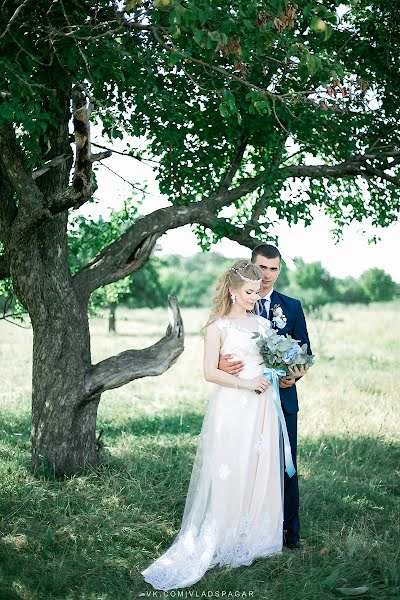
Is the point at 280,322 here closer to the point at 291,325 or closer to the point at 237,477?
the point at 291,325

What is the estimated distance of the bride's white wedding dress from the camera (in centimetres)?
567

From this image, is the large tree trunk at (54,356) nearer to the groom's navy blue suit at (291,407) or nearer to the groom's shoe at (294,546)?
the groom's navy blue suit at (291,407)

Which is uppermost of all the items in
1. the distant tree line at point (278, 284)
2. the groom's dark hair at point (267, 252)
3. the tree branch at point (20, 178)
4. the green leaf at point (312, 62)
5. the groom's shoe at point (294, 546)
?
the distant tree line at point (278, 284)

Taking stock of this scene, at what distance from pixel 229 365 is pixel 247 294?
0.61 m

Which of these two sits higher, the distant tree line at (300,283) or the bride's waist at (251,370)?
the distant tree line at (300,283)

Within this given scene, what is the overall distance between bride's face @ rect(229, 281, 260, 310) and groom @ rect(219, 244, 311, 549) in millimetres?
395

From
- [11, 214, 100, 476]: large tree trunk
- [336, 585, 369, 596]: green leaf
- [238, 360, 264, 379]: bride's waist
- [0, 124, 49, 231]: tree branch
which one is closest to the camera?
[336, 585, 369, 596]: green leaf

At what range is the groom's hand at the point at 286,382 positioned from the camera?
5.89 m

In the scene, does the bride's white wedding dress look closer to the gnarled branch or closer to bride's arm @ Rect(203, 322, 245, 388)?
bride's arm @ Rect(203, 322, 245, 388)

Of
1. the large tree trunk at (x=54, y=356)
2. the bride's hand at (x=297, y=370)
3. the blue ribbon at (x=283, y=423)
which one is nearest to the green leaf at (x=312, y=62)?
the bride's hand at (x=297, y=370)

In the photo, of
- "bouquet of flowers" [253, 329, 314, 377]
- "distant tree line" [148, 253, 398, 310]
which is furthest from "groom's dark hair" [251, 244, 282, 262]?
"distant tree line" [148, 253, 398, 310]

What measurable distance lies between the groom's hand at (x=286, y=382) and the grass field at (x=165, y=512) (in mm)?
1447

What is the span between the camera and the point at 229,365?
225 inches

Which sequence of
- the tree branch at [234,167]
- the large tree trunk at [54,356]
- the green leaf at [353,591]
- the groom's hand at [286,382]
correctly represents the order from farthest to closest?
the tree branch at [234,167], the large tree trunk at [54,356], the groom's hand at [286,382], the green leaf at [353,591]
